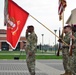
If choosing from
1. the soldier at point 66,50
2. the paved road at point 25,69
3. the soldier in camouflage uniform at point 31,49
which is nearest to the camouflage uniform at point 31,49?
the soldier in camouflage uniform at point 31,49

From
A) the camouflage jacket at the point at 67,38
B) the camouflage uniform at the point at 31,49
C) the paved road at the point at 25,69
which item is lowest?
the paved road at the point at 25,69

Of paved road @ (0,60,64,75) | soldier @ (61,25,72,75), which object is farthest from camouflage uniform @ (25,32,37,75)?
paved road @ (0,60,64,75)

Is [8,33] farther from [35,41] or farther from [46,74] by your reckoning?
→ [46,74]

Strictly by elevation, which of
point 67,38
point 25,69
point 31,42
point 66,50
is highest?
point 67,38

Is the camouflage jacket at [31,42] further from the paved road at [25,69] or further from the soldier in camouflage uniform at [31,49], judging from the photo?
the paved road at [25,69]

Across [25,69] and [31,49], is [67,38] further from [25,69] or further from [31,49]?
[25,69]

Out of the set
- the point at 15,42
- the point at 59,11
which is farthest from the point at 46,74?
the point at 15,42

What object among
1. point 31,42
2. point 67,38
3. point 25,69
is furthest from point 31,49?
point 25,69

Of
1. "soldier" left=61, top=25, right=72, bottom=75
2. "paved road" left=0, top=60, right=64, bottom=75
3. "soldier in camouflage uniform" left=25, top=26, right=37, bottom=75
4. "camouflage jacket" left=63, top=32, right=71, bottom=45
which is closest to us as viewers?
"soldier in camouflage uniform" left=25, top=26, right=37, bottom=75

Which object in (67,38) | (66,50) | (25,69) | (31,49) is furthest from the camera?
(25,69)

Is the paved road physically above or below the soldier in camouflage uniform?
below

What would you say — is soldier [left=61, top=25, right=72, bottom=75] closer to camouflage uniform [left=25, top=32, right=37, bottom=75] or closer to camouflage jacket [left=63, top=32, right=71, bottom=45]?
camouflage jacket [left=63, top=32, right=71, bottom=45]

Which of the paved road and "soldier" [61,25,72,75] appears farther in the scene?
the paved road

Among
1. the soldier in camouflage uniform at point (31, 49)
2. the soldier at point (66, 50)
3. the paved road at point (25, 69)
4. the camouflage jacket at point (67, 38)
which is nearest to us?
the soldier in camouflage uniform at point (31, 49)
